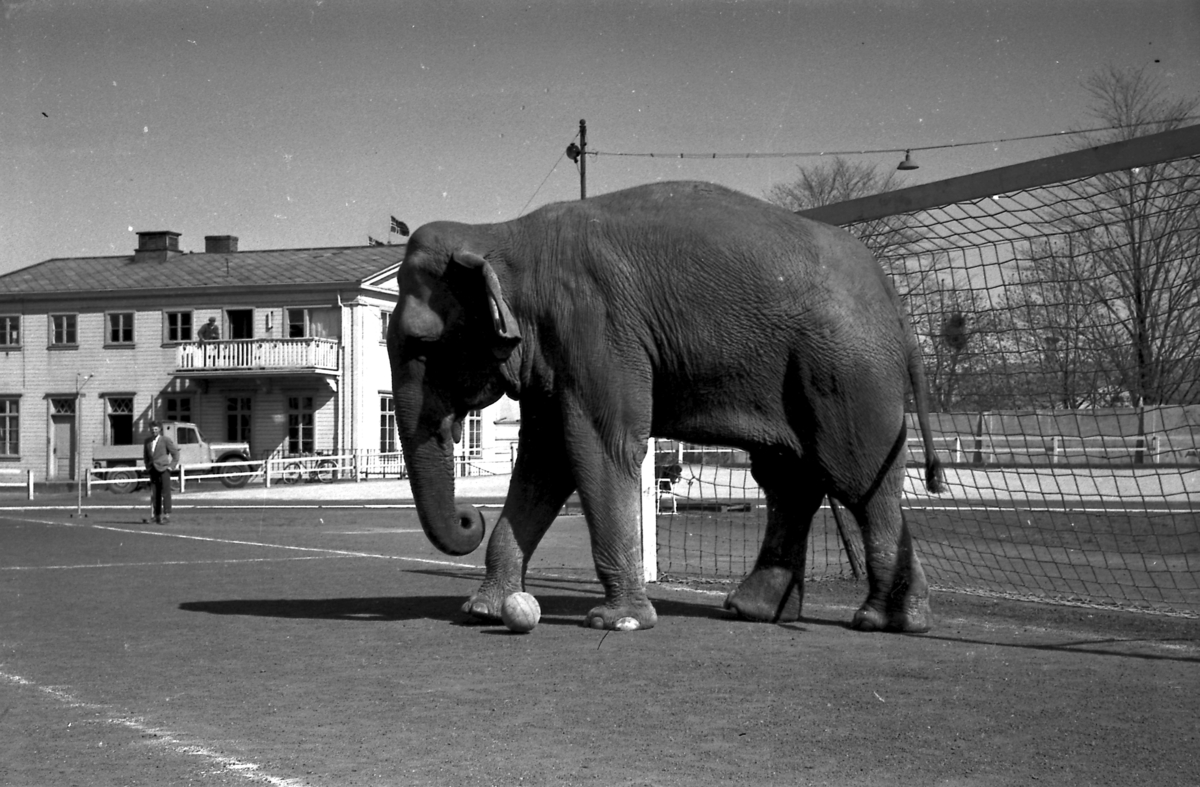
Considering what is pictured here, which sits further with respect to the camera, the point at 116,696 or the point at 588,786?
the point at 116,696

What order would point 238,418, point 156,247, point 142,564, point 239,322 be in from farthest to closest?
point 156,247, point 239,322, point 238,418, point 142,564

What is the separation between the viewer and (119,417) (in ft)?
165

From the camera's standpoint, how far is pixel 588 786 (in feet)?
15.5

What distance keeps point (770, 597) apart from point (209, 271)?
148ft

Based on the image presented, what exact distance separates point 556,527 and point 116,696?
14962 millimetres

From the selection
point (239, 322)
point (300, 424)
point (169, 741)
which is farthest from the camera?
point (239, 322)

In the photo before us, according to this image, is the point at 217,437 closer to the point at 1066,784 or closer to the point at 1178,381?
the point at 1178,381

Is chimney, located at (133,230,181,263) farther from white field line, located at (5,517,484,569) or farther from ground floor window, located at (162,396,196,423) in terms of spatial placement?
white field line, located at (5,517,484,569)

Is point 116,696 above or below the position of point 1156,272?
below

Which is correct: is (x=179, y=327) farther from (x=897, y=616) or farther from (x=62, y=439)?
(x=897, y=616)

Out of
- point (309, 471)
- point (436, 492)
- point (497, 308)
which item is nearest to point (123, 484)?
point (309, 471)

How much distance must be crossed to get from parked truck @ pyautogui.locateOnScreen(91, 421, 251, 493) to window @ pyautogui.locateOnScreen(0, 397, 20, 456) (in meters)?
5.85

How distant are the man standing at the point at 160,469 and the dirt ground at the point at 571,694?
12.4m

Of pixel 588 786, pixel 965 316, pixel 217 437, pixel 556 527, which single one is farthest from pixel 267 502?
pixel 588 786
